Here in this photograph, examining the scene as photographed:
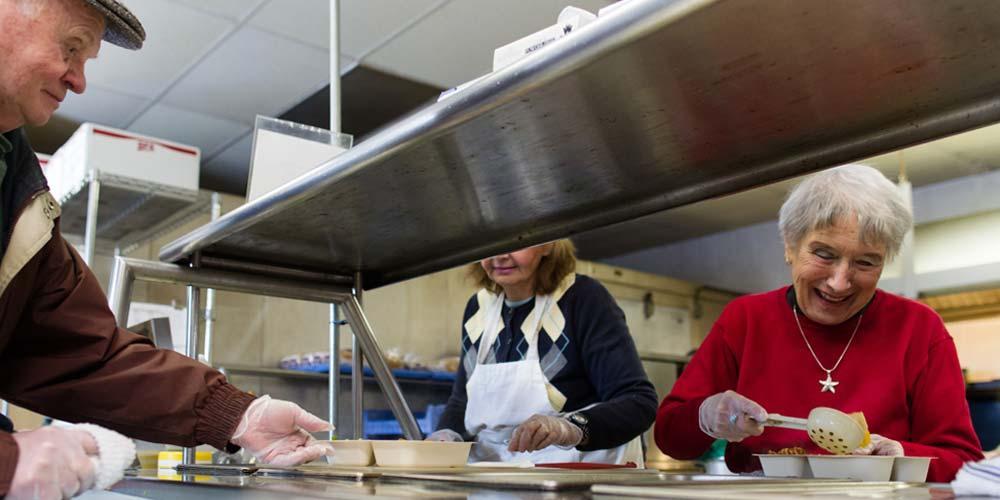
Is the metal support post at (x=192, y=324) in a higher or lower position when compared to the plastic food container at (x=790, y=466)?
higher

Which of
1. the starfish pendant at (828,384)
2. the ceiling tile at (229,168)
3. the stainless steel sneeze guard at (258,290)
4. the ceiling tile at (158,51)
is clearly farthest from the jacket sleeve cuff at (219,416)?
the ceiling tile at (229,168)

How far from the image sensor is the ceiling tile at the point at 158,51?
10.9 feet

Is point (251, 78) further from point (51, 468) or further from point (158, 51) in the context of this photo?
point (51, 468)

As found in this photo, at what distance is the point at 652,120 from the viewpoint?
0.97m

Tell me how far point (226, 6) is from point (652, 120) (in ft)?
8.96

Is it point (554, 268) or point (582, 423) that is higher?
point (554, 268)

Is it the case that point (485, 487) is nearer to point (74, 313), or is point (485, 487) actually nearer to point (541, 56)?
point (541, 56)

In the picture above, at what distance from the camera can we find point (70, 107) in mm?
4070

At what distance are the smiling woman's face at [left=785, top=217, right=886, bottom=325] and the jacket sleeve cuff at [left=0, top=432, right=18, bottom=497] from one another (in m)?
1.29

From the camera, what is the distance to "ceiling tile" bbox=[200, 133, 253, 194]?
4.61 meters

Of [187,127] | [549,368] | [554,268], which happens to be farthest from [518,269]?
[187,127]

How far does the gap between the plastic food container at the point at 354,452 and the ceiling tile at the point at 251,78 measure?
2664 millimetres

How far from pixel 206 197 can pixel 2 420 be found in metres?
2.71

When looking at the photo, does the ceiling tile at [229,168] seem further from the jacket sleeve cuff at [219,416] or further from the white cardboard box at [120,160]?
the jacket sleeve cuff at [219,416]
